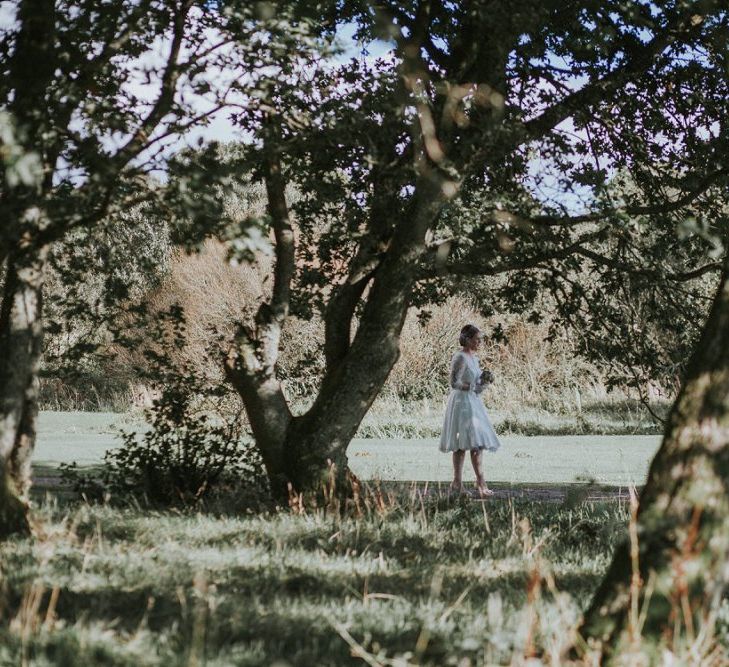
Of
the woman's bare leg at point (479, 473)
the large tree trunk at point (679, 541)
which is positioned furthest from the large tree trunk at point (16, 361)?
the woman's bare leg at point (479, 473)

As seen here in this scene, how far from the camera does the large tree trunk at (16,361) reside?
22.8 ft

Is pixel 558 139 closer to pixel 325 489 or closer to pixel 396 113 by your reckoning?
pixel 396 113

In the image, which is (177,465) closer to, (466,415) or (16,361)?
(16,361)

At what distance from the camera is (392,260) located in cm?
A: 916

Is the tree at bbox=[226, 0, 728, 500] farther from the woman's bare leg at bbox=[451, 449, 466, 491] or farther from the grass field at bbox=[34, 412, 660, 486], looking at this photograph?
the grass field at bbox=[34, 412, 660, 486]

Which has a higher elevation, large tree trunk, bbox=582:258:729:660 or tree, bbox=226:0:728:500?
tree, bbox=226:0:728:500

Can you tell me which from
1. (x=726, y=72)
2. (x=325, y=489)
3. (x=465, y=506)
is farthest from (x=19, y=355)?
(x=726, y=72)

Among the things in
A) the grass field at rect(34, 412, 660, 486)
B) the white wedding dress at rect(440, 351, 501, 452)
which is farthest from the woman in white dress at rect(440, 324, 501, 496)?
the grass field at rect(34, 412, 660, 486)

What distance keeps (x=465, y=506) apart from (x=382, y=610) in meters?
4.47

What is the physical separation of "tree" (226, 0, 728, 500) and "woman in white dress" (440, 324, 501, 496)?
3.24 feet

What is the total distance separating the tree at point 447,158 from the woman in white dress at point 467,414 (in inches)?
38.8

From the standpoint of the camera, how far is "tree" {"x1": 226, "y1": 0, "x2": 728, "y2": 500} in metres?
8.45

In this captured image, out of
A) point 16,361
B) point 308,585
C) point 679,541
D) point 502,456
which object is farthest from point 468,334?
point 679,541

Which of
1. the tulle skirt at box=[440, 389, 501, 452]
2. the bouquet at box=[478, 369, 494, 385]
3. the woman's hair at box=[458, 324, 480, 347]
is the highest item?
the woman's hair at box=[458, 324, 480, 347]
